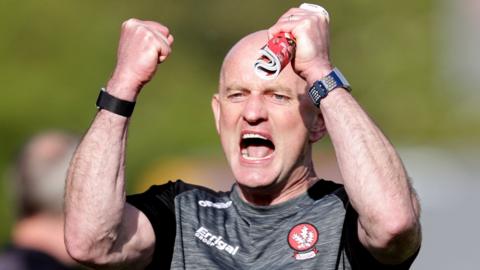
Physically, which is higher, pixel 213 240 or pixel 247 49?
pixel 247 49

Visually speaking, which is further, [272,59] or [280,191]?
[280,191]

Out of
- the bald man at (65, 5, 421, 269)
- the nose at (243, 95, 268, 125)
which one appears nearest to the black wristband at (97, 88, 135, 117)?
the bald man at (65, 5, 421, 269)

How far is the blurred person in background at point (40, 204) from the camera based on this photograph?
7.23 m

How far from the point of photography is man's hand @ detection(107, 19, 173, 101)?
21.9ft

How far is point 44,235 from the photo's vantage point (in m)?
7.36

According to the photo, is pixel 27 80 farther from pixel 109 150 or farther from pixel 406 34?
pixel 109 150

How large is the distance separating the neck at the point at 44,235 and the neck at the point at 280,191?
3.09ft

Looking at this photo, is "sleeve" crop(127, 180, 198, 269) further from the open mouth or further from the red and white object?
the red and white object

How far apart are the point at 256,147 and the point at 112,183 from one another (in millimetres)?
790

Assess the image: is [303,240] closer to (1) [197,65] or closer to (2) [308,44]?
(2) [308,44]

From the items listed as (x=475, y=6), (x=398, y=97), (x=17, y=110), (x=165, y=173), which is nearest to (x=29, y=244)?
(x=165, y=173)

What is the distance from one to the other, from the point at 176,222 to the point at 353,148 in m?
0.98

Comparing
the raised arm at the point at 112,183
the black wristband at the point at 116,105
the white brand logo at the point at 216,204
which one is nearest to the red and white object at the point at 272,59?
the raised arm at the point at 112,183

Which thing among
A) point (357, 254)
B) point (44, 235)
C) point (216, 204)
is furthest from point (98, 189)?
point (357, 254)
